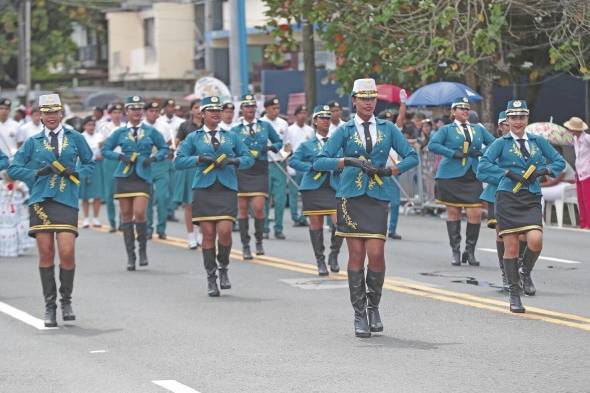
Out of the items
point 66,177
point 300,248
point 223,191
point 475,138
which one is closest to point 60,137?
point 66,177

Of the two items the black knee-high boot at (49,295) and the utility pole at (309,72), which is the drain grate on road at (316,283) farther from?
the utility pole at (309,72)

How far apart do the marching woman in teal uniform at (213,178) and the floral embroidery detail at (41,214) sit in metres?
2.46

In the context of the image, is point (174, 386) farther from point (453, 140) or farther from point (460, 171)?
point (460, 171)

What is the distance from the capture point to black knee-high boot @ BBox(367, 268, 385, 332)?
12.0 m

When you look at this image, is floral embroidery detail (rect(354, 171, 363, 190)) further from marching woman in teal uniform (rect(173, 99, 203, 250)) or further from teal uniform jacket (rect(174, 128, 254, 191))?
marching woman in teal uniform (rect(173, 99, 203, 250))

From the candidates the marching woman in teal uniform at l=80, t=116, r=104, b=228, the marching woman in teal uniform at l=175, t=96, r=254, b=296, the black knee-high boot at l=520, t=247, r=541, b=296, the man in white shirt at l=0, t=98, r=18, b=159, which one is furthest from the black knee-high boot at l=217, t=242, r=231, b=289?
the marching woman in teal uniform at l=80, t=116, r=104, b=228

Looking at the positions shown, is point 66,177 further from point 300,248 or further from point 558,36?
point 558,36

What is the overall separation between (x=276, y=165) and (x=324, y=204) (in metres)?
5.62

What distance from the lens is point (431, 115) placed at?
29484 millimetres

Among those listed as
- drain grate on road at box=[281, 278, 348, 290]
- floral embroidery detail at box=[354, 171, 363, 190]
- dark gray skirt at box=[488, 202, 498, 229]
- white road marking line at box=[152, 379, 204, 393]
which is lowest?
drain grate on road at box=[281, 278, 348, 290]

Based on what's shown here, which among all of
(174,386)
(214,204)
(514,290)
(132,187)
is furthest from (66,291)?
(132,187)

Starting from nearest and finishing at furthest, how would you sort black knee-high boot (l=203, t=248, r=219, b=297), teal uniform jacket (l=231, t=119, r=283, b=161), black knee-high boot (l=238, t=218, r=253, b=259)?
black knee-high boot (l=203, t=248, r=219, b=297)
black knee-high boot (l=238, t=218, r=253, b=259)
teal uniform jacket (l=231, t=119, r=283, b=161)

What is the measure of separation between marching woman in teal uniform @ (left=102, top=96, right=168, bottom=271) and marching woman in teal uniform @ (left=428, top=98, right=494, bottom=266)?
3375 millimetres

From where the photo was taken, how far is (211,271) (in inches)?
591
